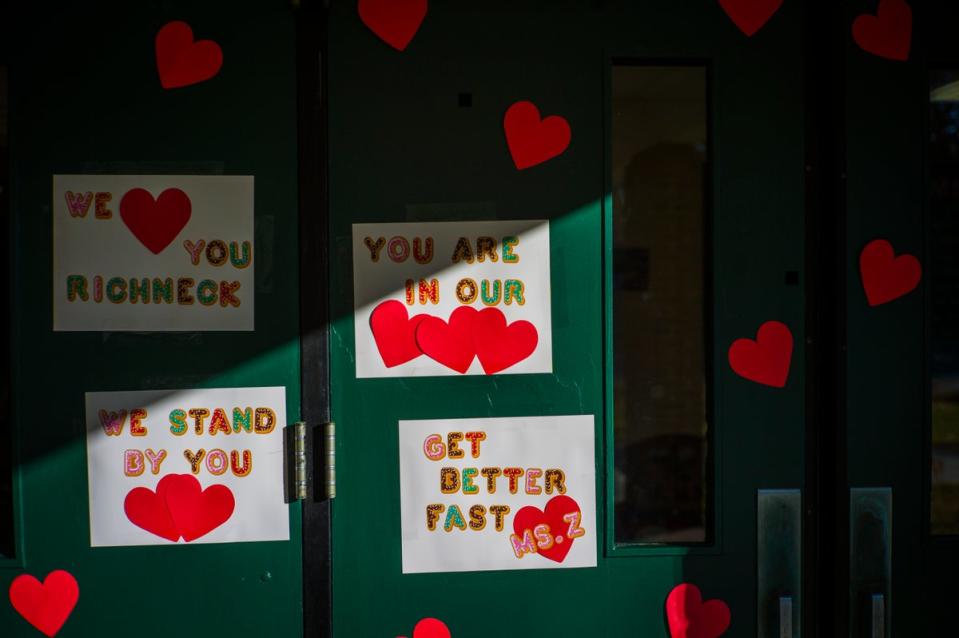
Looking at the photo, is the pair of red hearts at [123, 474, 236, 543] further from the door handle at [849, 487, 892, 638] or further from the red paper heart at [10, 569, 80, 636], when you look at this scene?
the door handle at [849, 487, 892, 638]

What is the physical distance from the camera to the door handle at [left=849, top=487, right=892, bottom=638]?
1894mm

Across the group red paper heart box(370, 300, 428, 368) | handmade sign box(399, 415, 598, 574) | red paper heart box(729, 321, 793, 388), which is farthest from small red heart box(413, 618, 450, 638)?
red paper heart box(729, 321, 793, 388)

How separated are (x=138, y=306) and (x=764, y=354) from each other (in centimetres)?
161

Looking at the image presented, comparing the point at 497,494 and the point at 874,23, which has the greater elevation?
the point at 874,23

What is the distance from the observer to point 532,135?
1.88m

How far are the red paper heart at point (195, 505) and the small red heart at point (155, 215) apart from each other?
0.59m

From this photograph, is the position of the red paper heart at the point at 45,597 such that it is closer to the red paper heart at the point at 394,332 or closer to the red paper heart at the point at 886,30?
the red paper heart at the point at 394,332

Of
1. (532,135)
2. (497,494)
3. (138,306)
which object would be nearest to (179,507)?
(138,306)

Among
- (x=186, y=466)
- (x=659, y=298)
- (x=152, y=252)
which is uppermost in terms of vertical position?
(x=152, y=252)

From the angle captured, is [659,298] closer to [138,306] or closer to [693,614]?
[693,614]

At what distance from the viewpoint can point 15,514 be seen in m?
1.81

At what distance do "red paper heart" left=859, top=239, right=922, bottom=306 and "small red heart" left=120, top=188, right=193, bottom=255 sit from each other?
68.6 inches

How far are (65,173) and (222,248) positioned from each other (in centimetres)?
43

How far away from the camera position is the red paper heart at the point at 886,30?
1.90m
